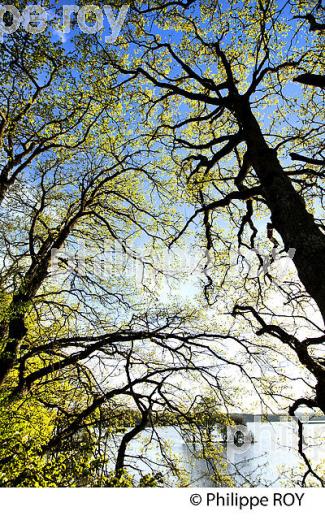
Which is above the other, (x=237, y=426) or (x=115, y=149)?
(x=115, y=149)

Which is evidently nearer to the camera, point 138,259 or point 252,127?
point 252,127

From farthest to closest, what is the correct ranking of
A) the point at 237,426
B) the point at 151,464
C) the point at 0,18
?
the point at 237,426 → the point at 151,464 → the point at 0,18

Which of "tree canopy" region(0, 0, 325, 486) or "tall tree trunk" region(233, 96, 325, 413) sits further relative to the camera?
"tree canopy" region(0, 0, 325, 486)

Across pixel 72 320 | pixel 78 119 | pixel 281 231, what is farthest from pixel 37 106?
pixel 281 231

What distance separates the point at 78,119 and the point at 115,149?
4.82ft

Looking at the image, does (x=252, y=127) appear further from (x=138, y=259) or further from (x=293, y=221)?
(x=138, y=259)

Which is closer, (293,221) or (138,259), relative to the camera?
(293,221)

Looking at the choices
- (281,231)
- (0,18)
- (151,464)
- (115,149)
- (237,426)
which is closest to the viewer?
(281,231)

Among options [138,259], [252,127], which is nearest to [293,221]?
[252,127]

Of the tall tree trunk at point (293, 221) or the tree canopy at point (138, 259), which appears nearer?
the tall tree trunk at point (293, 221)

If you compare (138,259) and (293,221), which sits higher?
(138,259)

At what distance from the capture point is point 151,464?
21.2ft

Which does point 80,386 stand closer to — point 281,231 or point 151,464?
point 151,464
